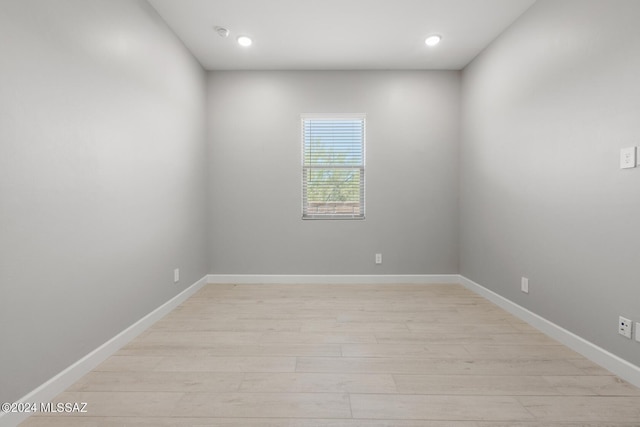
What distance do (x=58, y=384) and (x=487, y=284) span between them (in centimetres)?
366

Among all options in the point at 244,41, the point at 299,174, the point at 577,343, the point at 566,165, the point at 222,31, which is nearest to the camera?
the point at 577,343

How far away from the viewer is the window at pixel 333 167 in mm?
3910

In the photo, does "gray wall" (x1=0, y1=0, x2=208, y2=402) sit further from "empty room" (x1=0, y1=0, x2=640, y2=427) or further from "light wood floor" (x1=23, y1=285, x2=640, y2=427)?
"light wood floor" (x1=23, y1=285, x2=640, y2=427)

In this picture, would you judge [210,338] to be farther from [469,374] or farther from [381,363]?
[469,374]

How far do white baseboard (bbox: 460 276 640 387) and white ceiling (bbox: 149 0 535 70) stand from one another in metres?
2.66

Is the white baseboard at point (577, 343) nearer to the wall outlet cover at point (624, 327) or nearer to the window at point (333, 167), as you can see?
the wall outlet cover at point (624, 327)

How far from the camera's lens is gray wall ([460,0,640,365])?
179cm

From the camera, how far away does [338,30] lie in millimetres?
2977

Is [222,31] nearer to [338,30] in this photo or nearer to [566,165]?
[338,30]

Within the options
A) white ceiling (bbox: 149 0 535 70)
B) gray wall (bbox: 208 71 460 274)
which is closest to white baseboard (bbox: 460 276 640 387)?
gray wall (bbox: 208 71 460 274)

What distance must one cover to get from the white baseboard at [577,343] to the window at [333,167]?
1.88 meters

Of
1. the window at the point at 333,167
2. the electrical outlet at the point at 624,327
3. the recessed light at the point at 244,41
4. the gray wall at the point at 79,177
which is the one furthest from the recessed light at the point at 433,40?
the electrical outlet at the point at 624,327

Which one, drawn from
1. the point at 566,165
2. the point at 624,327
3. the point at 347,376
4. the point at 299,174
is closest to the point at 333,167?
A: the point at 299,174

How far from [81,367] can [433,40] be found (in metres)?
3.99
